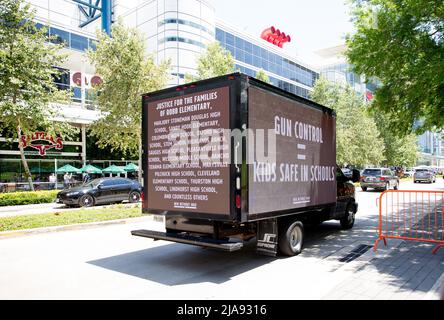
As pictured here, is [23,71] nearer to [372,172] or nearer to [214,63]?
[214,63]

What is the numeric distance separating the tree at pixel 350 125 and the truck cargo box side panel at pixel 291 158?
2957cm

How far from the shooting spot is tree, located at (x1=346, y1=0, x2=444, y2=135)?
27.3 feet

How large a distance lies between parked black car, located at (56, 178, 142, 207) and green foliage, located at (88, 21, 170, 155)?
14.4 feet

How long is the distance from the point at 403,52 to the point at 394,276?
625cm

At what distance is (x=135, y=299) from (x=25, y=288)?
6.15ft

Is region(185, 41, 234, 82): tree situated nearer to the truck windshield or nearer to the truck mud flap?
the truck windshield

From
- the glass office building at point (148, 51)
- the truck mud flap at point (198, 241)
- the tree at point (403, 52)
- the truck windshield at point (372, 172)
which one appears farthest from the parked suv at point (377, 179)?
the truck mud flap at point (198, 241)

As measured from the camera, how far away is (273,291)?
195 inches

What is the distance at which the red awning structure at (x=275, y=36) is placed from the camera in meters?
58.4

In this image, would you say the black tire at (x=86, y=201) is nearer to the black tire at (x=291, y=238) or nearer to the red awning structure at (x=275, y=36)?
the black tire at (x=291, y=238)

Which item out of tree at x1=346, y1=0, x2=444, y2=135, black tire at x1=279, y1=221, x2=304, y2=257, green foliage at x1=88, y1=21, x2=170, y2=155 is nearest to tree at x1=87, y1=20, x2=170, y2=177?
green foliage at x1=88, y1=21, x2=170, y2=155

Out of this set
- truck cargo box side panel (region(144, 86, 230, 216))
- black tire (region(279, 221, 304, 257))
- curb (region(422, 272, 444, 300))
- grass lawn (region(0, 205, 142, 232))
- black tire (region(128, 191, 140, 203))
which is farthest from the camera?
black tire (region(128, 191, 140, 203))

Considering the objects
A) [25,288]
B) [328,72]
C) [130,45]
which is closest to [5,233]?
[25,288]
